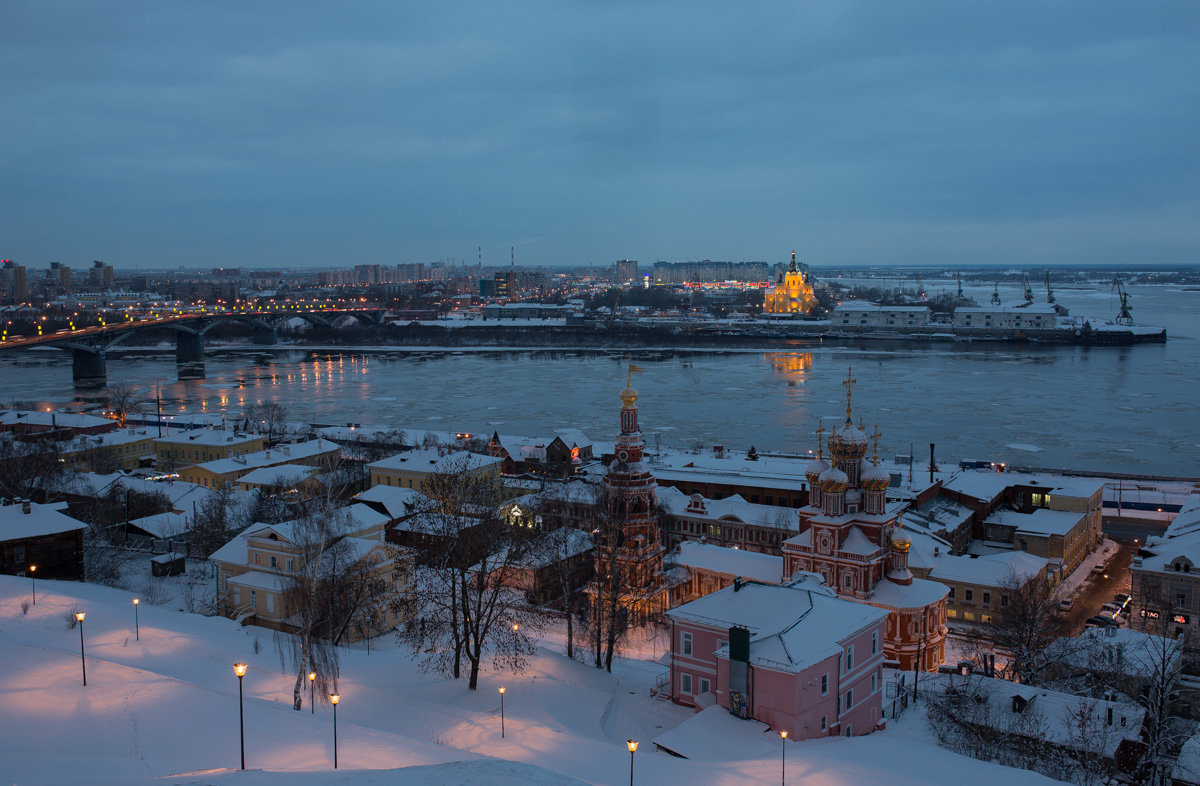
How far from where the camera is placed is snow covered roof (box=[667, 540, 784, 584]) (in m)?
13.9

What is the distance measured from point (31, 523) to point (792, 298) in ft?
266

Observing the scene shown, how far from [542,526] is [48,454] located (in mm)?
11050

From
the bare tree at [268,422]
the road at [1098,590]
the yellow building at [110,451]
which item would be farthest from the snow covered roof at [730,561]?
the bare tree at [268,422]

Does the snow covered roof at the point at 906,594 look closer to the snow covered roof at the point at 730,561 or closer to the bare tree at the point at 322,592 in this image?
the snow covered roof at the point at 730,561

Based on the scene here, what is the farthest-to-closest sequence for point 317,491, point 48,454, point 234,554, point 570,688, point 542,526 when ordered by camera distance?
point 48,454 → point 317,491 → point 542,526 → point 234,554 → point 570,688

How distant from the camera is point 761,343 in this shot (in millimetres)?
64250

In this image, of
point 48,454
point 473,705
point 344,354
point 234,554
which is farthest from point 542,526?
point 344,354

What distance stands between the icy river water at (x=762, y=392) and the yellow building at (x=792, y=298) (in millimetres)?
25266

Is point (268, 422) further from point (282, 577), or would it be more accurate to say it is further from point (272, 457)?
point (282, 577)

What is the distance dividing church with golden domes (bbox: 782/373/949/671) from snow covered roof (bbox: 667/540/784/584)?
1137mm

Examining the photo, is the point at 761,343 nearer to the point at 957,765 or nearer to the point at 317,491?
the point at 317,491

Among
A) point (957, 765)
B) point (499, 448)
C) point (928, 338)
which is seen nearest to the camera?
point (957, 765)

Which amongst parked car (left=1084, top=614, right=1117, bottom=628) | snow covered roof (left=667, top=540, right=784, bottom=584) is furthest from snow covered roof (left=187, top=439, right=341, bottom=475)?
parked car (left=1084, top=614, right=1117, bottom=628)

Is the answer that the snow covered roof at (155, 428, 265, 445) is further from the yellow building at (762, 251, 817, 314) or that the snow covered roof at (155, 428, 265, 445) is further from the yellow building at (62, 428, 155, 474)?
the yellow building at (762, 251, 817, 314)
